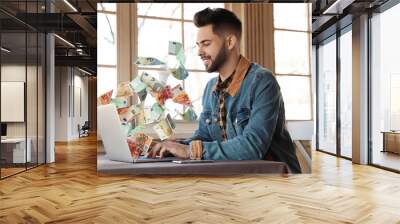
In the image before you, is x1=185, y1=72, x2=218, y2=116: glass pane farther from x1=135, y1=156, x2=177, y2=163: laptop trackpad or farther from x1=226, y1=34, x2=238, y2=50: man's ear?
x1=135, y1=156, x2=177, y2=163: laptop trackpad

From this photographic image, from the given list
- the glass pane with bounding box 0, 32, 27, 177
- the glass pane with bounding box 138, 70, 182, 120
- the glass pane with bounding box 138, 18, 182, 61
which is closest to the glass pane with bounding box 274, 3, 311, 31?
the glass pane with bounding box 138, 18, 182, 61

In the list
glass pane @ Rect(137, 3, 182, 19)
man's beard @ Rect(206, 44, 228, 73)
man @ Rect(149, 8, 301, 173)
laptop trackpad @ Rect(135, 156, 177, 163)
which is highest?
glass pane @ Rect(137, 3, 182, 19)

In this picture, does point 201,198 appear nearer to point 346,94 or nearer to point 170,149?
point 170,149

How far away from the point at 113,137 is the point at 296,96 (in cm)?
263

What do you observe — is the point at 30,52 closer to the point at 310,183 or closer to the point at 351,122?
the point at 310,183

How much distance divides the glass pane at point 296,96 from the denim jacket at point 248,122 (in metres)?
0.12

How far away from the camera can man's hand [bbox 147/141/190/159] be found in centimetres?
567

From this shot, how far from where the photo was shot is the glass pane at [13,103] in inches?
239

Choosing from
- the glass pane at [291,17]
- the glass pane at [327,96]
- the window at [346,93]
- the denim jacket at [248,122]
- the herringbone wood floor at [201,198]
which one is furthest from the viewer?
the glass pane at [327,96]

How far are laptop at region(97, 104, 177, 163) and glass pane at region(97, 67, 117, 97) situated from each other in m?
0.24

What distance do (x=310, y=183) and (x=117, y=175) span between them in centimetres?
272

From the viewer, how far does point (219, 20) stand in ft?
18.8

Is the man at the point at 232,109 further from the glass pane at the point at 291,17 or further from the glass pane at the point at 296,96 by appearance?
the glass pane at the point at 291,17

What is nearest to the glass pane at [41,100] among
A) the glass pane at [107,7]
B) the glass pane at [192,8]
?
the glass pane at [107,7]
